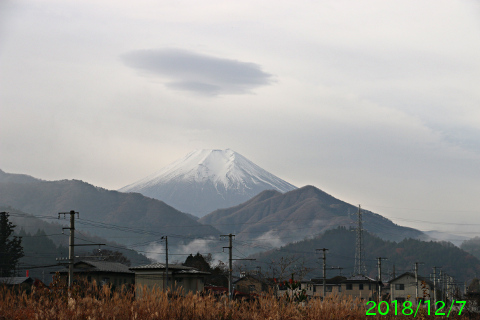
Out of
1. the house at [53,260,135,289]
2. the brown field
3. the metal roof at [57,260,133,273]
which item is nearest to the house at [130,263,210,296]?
the house at [53,260,135,289]

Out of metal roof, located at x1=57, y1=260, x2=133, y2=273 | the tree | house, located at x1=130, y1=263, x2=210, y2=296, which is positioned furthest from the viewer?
the tree

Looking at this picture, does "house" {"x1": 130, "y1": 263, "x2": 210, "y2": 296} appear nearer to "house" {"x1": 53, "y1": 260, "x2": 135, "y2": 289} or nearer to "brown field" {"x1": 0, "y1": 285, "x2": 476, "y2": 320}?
"house" {"x1": 53, "y1": 260, "x2": 135, "y2": 289}

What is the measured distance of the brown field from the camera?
11.6 m

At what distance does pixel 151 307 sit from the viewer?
12.1 meters

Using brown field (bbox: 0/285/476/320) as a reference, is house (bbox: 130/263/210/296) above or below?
below

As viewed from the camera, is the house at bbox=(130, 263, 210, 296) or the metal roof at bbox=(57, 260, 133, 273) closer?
the house at bbox=(130, 263, 210, 296)

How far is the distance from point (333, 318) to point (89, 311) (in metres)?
5.67

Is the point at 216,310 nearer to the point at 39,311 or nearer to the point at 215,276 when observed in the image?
the point at 39,311

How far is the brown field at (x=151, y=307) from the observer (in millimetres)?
11555

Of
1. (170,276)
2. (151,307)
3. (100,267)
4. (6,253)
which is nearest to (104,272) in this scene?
(100,267)

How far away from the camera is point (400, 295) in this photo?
105 metres

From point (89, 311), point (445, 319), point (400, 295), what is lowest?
point (400, 295)

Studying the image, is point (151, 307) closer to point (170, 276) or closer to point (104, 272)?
point (170, 276)

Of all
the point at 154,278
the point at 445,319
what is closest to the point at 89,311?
the point at 445,319
